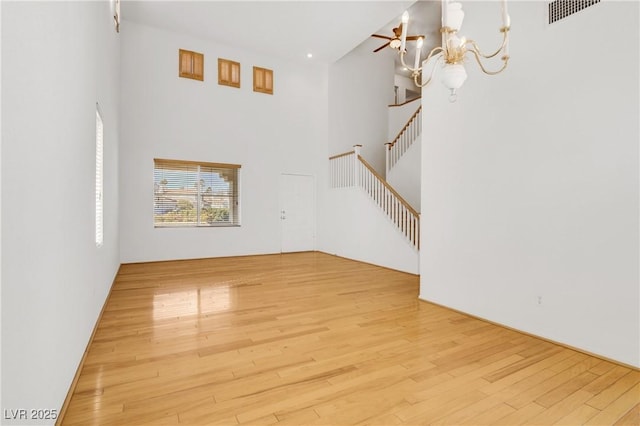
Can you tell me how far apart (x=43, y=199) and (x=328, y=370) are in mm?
1987

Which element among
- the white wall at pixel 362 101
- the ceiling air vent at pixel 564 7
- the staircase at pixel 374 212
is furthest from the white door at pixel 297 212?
the ceiling air vent at pixel 564 7

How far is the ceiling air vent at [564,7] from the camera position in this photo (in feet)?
8.92

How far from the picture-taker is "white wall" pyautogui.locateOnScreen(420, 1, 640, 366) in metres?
2.50

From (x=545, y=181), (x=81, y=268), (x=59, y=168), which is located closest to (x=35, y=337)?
(x=59, y=168)

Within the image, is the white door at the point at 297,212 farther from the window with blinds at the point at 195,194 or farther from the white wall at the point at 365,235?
the window with blinds at the point at 195,194

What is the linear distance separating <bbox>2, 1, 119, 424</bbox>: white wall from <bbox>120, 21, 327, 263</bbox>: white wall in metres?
4.70

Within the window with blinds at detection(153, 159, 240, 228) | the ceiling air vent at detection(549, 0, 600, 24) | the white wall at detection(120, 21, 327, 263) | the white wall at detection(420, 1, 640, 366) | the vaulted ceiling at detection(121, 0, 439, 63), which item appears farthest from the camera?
the window with blinds at detection(153, 159, 240, 228)

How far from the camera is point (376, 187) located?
6914 millimetres

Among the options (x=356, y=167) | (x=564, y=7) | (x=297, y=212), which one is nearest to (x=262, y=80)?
(x=356, y=167)

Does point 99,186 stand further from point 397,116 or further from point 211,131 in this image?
point 397,116

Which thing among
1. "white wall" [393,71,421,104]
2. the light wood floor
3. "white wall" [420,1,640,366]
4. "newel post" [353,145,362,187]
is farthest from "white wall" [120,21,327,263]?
"white wall" [420,1,640,366]

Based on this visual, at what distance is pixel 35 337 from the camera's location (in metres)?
1.37

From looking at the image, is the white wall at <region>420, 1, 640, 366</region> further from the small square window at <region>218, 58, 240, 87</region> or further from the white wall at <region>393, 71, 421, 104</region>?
the white wall at <region>393, 71, 421, 104</region>

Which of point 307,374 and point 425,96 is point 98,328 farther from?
point 425,96
